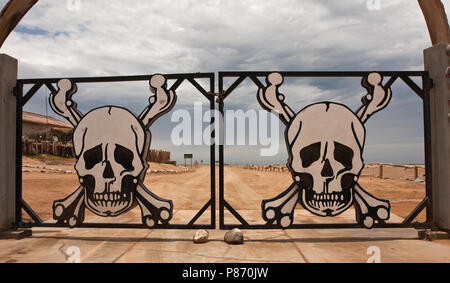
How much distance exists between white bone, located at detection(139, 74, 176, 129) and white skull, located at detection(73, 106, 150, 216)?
16cm

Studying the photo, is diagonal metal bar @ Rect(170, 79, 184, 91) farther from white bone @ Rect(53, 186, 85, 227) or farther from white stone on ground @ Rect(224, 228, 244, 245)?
white stone on ground @ Rect(224, 228, 244, 245)

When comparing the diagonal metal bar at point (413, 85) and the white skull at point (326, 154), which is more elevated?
the diagonal metal bar at point (413, 85)

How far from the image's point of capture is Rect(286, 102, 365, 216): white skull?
14.0 ft

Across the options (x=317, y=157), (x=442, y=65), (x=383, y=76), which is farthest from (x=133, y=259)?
(x=442, y=65)

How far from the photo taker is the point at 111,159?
4.42 metres

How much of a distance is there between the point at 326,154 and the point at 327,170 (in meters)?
0.25

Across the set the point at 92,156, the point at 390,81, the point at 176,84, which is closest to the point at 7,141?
the point at 92,156

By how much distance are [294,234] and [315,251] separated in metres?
0.82

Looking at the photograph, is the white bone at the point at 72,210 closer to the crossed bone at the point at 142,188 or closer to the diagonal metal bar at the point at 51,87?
the crossed bone at the point at 142,188

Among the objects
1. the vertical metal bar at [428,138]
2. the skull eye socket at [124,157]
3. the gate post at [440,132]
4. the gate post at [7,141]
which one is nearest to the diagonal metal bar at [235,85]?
the skull eye socket at [124,157]

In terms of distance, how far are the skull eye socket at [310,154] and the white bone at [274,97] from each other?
1.74ft

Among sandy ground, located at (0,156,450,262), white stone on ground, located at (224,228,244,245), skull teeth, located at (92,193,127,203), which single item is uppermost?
skull teeth, located at (92,193,127,203)

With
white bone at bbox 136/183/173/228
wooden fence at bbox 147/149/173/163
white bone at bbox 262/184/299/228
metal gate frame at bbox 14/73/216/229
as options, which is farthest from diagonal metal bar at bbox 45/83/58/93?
wooden fence at bbox 147/149/173/163

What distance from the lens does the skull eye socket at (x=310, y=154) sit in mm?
Result: 4312
